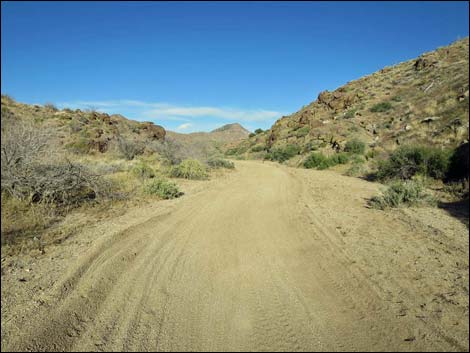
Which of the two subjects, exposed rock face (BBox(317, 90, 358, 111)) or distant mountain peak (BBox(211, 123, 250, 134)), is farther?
distant mountain peak (BBox(211, 123, 250, 134))

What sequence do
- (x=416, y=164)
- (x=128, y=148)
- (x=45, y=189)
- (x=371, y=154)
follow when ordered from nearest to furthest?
(x=45, y=189) < (x=416, y=164) < (x=371, y=154) < (x=128, y=148)

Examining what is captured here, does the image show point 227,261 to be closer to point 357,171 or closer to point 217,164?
point 357,171

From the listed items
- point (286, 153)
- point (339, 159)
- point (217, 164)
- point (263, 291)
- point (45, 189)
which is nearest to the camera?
point (263, 291)

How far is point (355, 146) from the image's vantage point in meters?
19.1

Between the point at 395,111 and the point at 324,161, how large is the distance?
27.3 feet

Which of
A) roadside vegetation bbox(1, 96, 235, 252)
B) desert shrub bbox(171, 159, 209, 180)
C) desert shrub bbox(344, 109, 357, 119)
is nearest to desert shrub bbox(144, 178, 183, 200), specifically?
roadside vegetation bbox(1, 96, 235, 252)

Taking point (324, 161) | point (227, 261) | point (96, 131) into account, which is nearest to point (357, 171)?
point (324, 161)

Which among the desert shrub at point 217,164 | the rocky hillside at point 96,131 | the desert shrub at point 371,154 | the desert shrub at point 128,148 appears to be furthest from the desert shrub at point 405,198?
the desert shrub at point 128,148

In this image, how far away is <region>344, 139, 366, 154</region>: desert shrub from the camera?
60.8 feet

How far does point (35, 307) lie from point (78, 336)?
821mm

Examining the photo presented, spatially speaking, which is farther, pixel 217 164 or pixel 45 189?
pixel 217 164

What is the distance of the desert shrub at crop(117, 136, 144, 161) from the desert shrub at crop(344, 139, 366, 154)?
14059 millimetres

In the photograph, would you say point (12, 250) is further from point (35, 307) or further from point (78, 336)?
point (78, 336)

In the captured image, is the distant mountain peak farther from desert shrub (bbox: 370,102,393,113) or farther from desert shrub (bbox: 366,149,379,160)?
desert shrub (bbox: 366,149,379,160)
